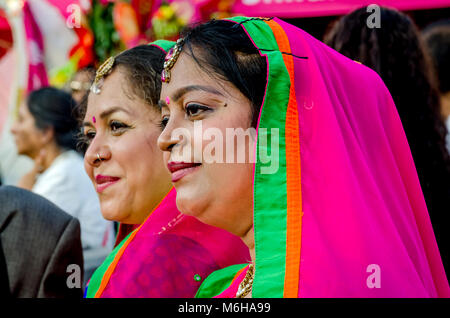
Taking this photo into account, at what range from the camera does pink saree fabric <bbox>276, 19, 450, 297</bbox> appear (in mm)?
1162

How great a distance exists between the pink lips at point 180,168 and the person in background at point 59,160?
2.20 meters

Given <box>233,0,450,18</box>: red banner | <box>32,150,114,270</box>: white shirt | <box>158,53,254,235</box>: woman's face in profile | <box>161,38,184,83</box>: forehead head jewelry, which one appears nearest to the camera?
<box>158,53,254,235</box>: woman's face in profile

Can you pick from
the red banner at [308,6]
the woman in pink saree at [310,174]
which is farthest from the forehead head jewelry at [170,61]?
the red banner at [308,6]

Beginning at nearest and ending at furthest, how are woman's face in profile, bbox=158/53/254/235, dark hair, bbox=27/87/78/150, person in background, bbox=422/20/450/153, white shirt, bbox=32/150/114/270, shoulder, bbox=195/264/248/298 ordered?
woman's face in profile, bbox=158/53/254/235
shoulder, bbox=195/264/248/298
person in background, bbox=422/20/450/153
white shirt, bbox=32/150/114/270
dark hair, bbox=27/87/78/150

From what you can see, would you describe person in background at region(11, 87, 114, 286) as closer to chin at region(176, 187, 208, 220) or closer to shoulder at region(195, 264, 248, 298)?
shoulder at region(195, 264, 248, 298)

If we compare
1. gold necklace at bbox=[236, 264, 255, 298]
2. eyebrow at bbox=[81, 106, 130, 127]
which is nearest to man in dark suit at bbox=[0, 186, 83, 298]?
eyebrow at bbox=[81, 106, 130, 127]

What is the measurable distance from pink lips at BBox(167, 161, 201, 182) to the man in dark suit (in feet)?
2.60

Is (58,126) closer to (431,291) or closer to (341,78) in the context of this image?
(341,78)

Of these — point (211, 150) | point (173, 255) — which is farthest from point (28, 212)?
point (211, 150)

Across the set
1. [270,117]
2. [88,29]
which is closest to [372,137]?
[270,117]

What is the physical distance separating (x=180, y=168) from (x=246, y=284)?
40 centimetres

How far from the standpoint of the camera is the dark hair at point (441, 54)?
2982 millimetres

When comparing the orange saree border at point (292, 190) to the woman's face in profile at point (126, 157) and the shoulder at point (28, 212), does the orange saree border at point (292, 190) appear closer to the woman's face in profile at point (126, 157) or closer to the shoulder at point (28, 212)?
the woman's face in profile at point (126, 157)

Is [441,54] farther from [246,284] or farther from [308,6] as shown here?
[246,284]
